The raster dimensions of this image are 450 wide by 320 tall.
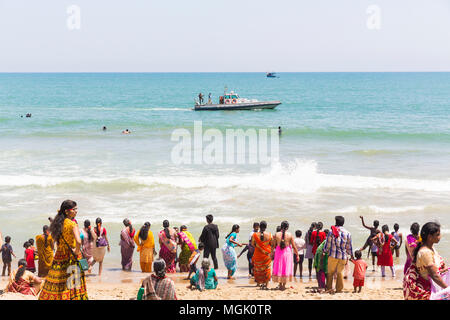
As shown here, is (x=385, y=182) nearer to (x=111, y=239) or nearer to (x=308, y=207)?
(x=308, y=207)

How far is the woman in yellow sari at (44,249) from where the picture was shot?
889 centimetres

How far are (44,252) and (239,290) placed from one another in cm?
383

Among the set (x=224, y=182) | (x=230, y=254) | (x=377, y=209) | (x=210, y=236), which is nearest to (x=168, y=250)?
(x=210, y=236)

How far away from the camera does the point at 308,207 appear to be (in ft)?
56.0

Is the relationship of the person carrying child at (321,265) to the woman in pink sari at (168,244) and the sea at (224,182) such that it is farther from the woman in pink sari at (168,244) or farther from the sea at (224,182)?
the woman in pink sari at (168,244)

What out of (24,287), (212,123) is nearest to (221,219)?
(24,287)

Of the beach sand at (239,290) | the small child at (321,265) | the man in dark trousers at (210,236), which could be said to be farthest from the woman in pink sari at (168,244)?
the small child at (321,265)

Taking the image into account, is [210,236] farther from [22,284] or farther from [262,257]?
[22,284]

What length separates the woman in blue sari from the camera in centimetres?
1009

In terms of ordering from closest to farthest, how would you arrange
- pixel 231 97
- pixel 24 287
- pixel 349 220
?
1. pixel 24 287
2. pixel 349 220
3. pixel 231 97

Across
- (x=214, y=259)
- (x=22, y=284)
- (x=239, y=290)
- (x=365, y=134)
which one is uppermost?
(x=365, y=134)

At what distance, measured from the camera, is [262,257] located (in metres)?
9.22
